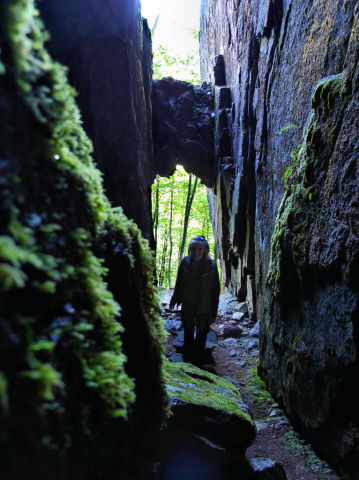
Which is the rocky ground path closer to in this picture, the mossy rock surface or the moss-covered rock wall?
the mossy rock surface

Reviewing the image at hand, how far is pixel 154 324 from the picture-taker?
1786 millimetres

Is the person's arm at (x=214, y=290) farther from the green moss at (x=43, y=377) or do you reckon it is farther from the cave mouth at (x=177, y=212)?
the cave mouth at (x=177, y=212)

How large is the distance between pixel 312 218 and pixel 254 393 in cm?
292

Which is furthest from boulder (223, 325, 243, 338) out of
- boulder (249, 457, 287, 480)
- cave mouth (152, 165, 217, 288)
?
cave mouth (152, 165, 217, 288)

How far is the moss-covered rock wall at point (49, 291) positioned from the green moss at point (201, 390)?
1.63 metres

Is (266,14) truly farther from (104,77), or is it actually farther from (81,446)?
(81,446)

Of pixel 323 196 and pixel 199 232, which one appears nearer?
pixel 323 196

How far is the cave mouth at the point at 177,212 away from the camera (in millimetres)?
19969

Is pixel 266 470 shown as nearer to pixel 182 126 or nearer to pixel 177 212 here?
pixel 182 126

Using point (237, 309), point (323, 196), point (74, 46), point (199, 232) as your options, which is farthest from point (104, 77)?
point (199, 232)

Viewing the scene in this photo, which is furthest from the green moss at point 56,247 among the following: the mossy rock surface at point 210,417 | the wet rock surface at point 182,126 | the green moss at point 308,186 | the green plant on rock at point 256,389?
the wet rock surface at point 182,126

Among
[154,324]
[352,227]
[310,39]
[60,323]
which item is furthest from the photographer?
[310,39]

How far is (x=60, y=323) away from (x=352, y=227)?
2.68 meters

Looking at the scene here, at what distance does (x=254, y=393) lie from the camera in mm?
4844
